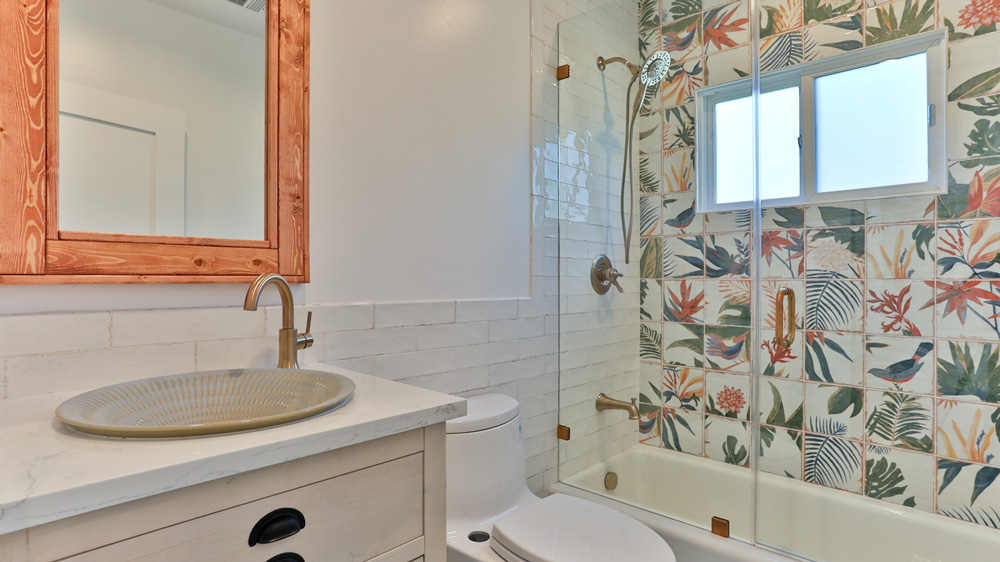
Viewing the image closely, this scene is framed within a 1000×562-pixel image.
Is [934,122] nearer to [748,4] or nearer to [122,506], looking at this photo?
[748,4]

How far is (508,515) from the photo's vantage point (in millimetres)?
1435

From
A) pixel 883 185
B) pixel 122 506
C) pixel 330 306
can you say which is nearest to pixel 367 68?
pixel 330 306

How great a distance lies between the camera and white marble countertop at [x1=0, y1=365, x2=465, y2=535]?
0.52 m

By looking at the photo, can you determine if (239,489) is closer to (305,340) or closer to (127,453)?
(127,453)

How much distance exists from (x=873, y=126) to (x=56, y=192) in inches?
89.0

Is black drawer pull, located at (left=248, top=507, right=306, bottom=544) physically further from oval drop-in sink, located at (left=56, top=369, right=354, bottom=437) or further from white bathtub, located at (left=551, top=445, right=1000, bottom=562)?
white bathtub, located at (left=551, top=445, right=1000, bottom=562)

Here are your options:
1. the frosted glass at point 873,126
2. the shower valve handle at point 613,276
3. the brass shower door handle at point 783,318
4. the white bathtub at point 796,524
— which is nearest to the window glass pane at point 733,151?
the frosted glass at point 873,126

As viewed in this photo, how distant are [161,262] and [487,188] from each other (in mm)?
1019

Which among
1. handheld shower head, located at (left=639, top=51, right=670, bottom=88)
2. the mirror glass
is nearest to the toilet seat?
the mirror glass

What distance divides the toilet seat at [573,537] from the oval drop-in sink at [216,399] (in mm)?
672

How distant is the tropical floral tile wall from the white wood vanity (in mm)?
1356

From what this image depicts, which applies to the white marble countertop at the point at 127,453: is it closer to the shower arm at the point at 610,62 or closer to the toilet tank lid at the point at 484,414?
the toilet tank lid at the point at 484,414

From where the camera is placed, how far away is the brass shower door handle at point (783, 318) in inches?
70.0

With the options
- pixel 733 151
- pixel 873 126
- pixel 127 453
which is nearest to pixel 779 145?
pixel 733 151
